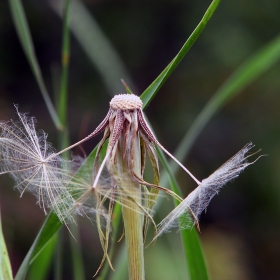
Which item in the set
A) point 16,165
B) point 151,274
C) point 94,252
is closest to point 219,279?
point 151,274

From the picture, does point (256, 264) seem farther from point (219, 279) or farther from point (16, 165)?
point (16, 165)

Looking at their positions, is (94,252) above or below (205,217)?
below

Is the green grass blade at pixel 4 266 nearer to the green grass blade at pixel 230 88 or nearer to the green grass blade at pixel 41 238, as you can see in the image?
the green grass blade at pixel 41 238

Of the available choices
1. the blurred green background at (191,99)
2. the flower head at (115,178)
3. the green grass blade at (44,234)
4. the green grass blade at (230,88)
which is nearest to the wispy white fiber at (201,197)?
the flower head at (115,178)

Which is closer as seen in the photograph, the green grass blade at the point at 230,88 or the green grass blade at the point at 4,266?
the green grass blade at the point at 4,266

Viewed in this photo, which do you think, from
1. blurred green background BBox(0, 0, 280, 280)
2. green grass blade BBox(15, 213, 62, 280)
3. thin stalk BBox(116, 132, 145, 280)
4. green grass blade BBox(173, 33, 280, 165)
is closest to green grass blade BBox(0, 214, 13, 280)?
green grass blade BBox(15, 213, 62, 280)

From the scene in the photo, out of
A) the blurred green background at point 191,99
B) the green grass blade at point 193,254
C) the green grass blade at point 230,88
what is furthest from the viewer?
the blurred green background at point 191,99
